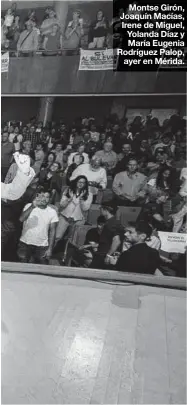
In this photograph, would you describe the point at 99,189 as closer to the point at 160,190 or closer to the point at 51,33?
the point at 160,190

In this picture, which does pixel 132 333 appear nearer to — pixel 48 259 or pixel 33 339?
pixel 33 339

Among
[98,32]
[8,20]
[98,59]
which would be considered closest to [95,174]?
[98,59]

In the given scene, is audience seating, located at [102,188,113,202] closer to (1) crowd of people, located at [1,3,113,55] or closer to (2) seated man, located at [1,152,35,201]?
(2) seated man, located at [1,152,35,201]

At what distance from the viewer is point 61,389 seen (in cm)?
226

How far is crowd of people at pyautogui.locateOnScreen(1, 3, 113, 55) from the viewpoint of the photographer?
4.00 m

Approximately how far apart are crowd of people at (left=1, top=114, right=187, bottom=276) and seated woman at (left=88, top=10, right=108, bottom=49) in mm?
877

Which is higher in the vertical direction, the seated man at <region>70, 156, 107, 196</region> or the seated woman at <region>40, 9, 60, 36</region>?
the seated woman at <region>40, 9, 60, 36</region>

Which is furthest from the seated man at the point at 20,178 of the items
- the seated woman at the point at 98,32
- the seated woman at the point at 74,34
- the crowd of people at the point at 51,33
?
the seated woman at the point at 98,32

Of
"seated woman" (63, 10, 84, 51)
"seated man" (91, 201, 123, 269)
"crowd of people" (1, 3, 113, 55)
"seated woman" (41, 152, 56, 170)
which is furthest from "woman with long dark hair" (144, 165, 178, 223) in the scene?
"seated woman" (63, 10, 84, 51)

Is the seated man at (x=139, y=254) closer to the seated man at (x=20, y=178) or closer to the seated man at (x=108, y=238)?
the seated man at (x=108, y=238)

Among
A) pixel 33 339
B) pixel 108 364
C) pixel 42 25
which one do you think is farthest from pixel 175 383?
pixel 42 25

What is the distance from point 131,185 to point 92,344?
6.37 feet

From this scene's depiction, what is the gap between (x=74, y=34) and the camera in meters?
4.06

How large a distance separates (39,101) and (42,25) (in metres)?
0.93
